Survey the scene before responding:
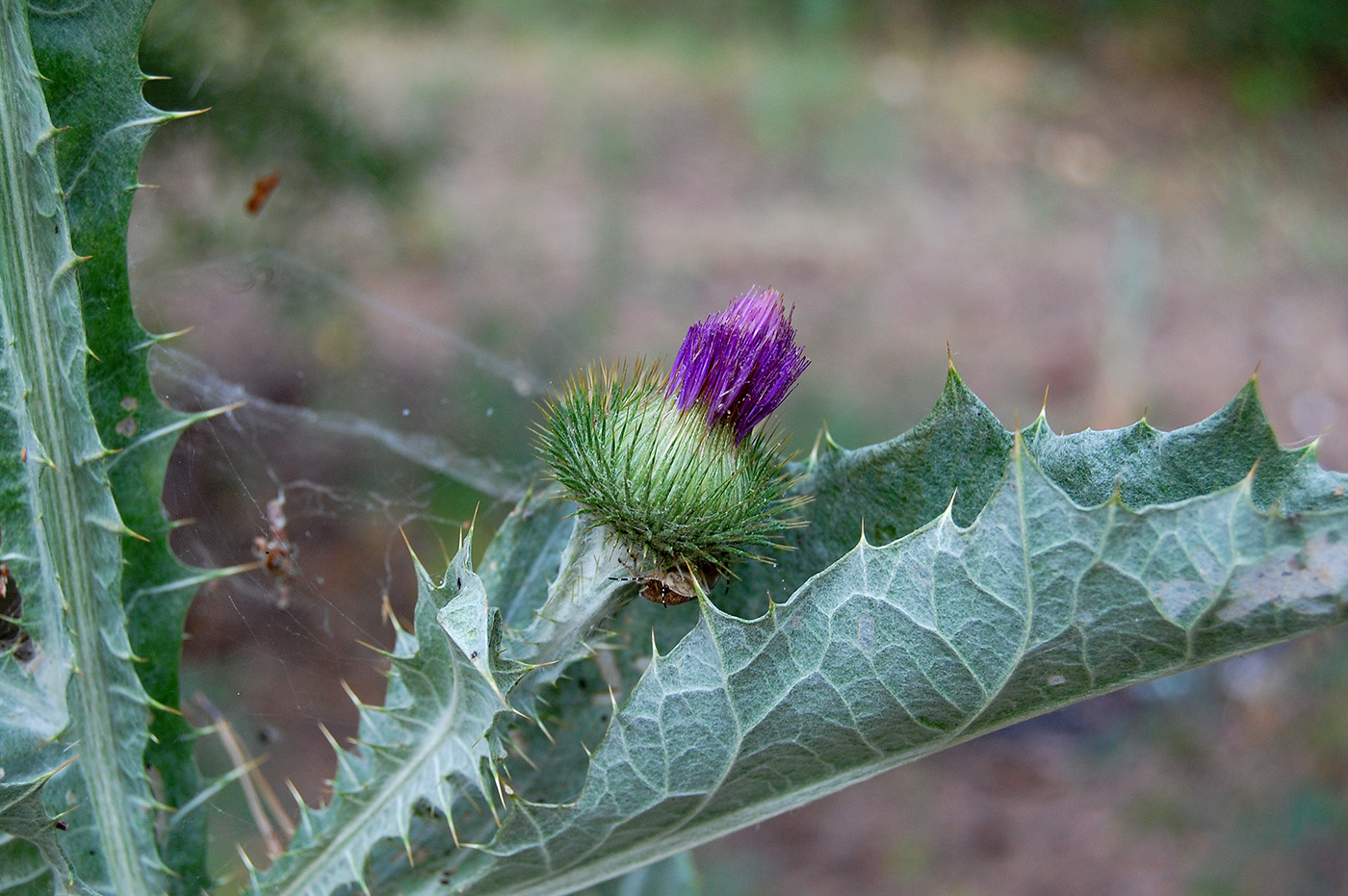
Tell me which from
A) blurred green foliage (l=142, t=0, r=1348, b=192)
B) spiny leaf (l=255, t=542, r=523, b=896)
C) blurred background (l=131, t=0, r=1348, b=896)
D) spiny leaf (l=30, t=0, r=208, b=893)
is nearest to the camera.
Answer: spiny leaf (l=255, t=542, r=523, b=896)

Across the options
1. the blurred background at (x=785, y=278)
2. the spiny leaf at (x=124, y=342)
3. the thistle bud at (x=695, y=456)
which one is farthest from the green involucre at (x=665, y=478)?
the spiny leaf at (x=124, y=342)

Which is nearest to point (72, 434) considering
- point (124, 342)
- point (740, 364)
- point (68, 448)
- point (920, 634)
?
point (68, 448)

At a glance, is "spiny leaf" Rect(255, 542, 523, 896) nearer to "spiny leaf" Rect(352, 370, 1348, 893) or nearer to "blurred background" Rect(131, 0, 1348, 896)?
"spiny leaf" Rect(352, 370, 1348, 893)

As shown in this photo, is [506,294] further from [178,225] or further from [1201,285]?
[1201,285]

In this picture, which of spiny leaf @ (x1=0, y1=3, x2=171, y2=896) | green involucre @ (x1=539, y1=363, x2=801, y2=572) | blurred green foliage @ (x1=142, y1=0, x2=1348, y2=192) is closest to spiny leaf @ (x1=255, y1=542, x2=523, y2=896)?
spiny leaf @ (x1=0, y1=3, x2=171, y2=896)

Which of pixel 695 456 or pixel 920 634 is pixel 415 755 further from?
pixel 920 634

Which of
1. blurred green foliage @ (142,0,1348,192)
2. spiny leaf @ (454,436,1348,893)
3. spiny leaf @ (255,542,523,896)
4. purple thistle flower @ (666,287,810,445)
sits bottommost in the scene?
spiny leaf @ (255,542,523,896)

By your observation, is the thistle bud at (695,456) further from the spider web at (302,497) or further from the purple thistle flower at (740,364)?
the spider web at (302,497)
